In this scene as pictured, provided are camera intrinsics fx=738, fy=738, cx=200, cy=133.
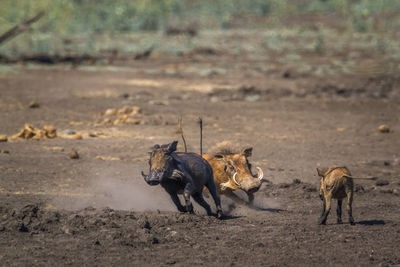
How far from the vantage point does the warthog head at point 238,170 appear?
319 inches

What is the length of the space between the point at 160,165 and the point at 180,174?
0.89 ft

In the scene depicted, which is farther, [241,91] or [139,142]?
[241,91]

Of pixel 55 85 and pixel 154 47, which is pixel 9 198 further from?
pixel 154 47

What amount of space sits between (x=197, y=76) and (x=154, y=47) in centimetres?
992

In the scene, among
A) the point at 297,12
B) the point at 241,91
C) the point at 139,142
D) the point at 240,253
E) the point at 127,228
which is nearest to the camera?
the point at 240,253

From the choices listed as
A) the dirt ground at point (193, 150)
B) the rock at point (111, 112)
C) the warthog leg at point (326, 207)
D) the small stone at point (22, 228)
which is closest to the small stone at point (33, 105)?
the dirt ground at point (193, 150)

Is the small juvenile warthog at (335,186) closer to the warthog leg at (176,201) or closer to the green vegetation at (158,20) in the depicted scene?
the warthog leg at (176,201)

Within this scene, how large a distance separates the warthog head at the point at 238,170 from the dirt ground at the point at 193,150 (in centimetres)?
39

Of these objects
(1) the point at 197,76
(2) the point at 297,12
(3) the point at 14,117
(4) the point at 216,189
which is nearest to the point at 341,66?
(1) the point at 197,76

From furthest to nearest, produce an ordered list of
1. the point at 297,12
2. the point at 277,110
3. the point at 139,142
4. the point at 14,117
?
the point at 297,12 < the point at 277,110 < the point at 14,117 < the point at 139,142

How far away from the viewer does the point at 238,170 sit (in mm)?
8430

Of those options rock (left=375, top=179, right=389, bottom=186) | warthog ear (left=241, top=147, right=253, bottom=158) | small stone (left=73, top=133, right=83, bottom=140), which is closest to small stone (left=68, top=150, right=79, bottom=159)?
small stone (left=73, top=133, right=83, bottom=140)

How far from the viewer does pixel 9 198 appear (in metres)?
9.08

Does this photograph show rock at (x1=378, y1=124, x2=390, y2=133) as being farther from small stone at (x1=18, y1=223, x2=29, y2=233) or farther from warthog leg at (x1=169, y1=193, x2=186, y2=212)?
small stone at (x1=18, y1=223, x2=29, y2=233)
